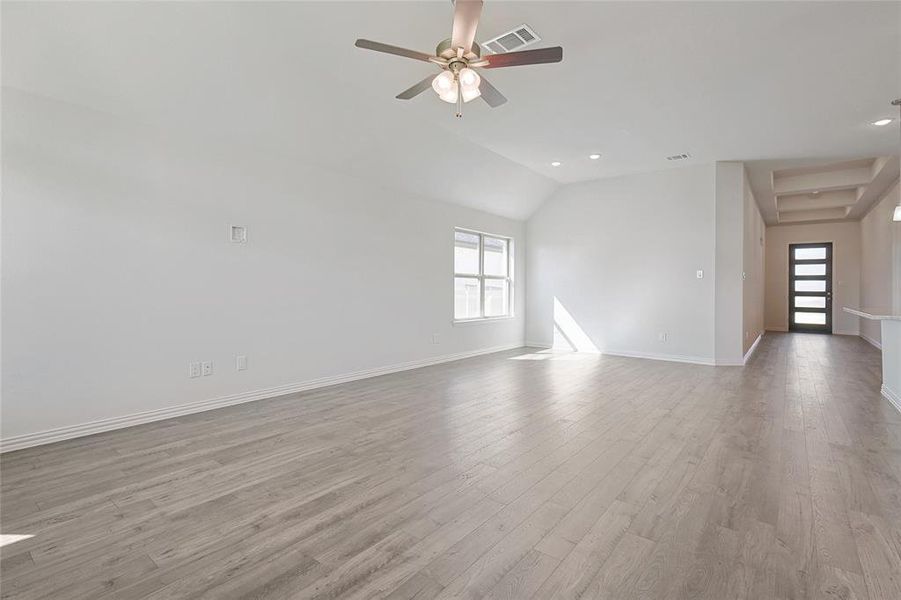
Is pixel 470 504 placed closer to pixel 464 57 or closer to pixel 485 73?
pixel 464 57

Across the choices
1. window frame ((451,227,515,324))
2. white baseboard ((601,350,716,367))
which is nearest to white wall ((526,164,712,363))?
white baseboard ((601,350,716,367))

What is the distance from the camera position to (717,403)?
4.18 m

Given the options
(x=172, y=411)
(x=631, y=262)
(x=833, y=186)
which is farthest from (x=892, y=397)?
(x=172, y=411)

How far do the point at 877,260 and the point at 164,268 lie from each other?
1178 cm

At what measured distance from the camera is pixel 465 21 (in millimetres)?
2305

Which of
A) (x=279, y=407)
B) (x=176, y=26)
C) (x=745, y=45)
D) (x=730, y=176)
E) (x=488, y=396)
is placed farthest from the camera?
(x=730, y=176)

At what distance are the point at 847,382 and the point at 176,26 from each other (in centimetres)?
742

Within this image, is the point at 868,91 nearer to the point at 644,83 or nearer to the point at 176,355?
the point at 644,83

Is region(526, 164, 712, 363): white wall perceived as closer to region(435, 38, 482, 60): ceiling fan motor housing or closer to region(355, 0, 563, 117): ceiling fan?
region(355, 0, 563, 117): ceiling fan

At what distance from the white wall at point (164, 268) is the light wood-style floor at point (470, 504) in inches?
18.8

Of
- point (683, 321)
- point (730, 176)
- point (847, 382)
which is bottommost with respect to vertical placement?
point (847, 382)

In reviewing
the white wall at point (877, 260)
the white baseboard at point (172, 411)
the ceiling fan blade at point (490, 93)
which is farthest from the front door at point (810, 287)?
the ceiling fan blade at point (490, 93)

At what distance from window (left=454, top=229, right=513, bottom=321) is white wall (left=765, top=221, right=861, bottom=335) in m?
8.11

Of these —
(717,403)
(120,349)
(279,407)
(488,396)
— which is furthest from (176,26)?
(717,403)
